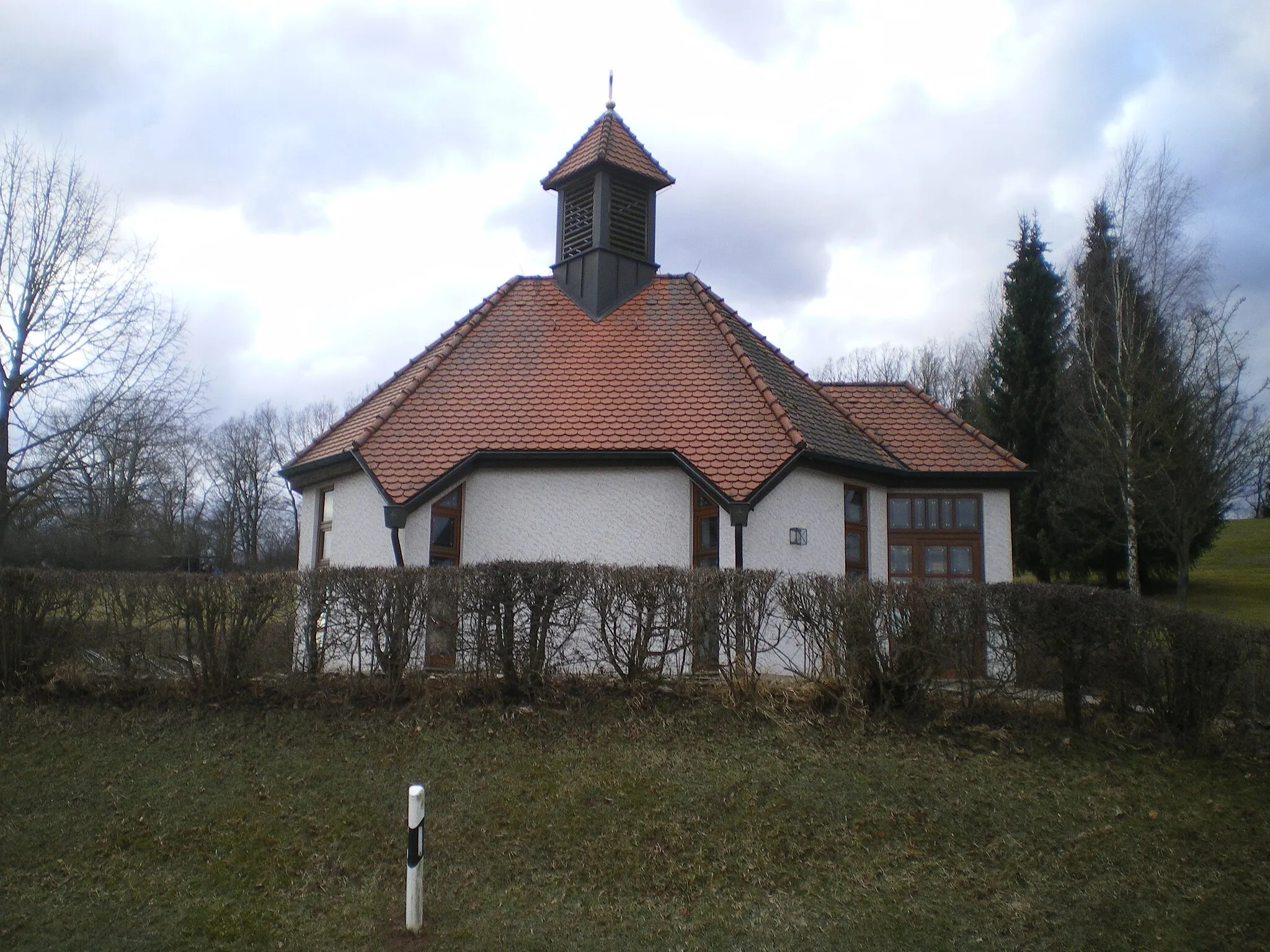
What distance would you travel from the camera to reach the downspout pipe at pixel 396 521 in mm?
12758

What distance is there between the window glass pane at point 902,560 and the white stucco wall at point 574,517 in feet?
12.2

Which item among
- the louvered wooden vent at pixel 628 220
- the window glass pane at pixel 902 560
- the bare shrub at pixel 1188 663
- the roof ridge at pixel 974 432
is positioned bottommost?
the bare shrub at pixel 1188 663

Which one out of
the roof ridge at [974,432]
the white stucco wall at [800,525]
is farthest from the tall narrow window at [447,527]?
the roof ridge at [974,432]

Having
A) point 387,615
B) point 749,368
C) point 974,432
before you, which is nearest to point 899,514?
point 974,432

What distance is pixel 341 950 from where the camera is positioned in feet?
21.0

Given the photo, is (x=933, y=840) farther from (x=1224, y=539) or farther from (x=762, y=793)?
(x=1224, y=539)

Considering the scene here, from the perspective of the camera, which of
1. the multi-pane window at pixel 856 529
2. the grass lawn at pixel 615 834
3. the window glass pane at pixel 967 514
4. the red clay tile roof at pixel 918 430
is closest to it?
the grass lawn at pixel 615 834

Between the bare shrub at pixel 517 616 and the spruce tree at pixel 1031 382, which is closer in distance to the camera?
the bare shrub at pixel 517 616

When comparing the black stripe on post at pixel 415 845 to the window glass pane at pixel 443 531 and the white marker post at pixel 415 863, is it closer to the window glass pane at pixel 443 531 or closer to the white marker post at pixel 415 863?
the white marker post at pixel 415 863

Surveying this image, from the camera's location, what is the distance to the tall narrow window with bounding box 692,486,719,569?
13344 millimetres

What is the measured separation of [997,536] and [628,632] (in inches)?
288

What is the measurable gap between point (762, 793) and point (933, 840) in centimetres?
142

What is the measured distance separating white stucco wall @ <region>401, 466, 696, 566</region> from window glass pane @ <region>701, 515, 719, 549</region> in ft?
0.47

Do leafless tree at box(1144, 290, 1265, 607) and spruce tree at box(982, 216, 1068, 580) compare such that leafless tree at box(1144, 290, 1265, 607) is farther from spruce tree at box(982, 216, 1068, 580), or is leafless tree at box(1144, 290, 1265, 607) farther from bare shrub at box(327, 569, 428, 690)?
bare shrub at box(327, 569, 428, 690)
